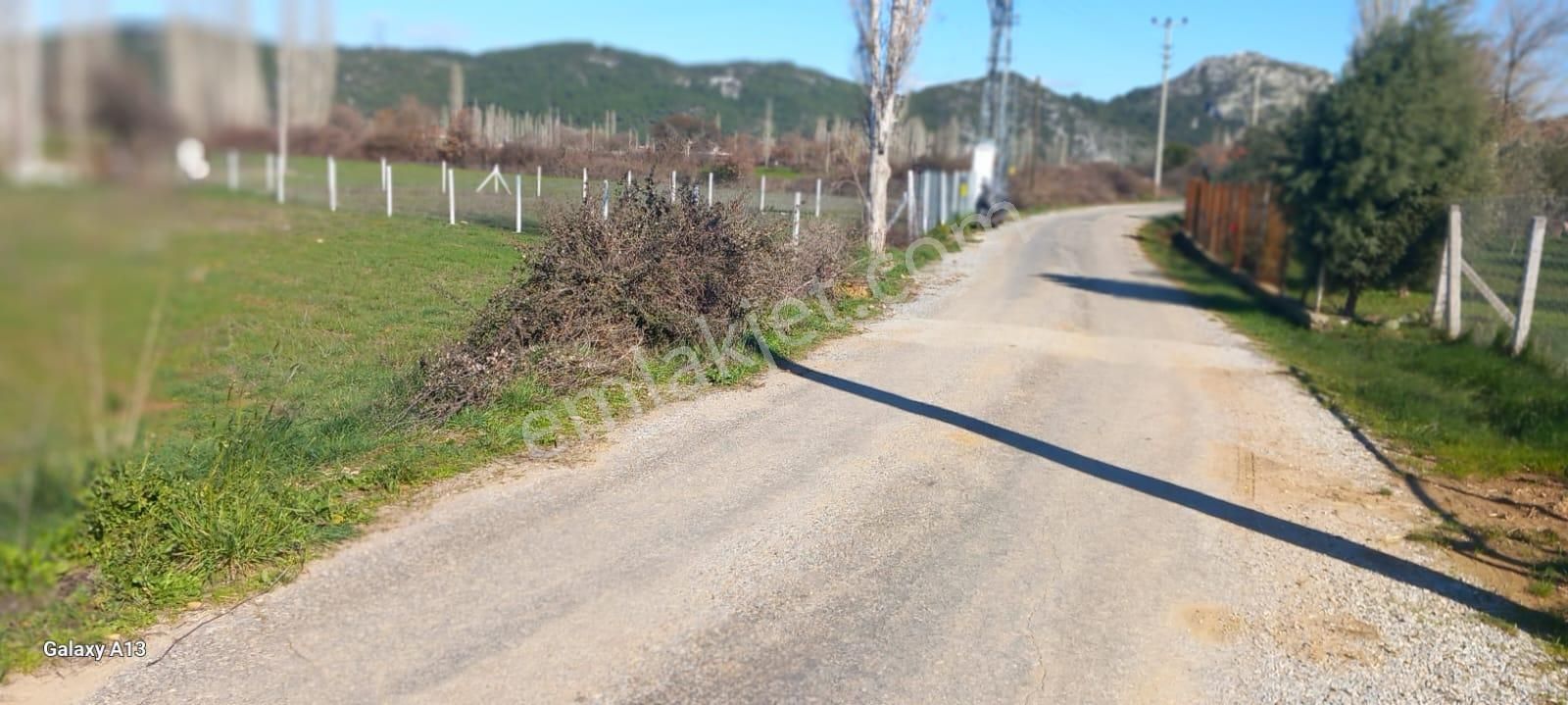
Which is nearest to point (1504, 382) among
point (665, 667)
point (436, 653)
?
point (665, 667)

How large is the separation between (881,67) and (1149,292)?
6503mm

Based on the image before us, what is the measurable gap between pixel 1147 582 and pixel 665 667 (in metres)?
2.52

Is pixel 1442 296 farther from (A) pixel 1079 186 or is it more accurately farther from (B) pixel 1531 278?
Answer: (A) pixel 1079 186

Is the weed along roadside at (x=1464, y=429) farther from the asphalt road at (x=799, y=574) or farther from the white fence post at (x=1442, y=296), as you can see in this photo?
the asphalt road at (x=799, y=574)

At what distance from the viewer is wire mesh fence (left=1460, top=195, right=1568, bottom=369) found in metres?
11.3

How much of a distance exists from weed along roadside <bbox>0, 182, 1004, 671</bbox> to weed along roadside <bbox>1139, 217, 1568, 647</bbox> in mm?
5269

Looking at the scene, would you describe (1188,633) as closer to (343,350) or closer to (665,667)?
(665,667)

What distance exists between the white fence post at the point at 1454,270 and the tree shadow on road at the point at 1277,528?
8343mm

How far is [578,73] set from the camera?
53.5 ft

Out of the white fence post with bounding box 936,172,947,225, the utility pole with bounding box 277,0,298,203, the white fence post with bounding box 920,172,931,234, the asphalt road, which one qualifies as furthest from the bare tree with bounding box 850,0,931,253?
the utility pole with bounding box 277,0,298,203

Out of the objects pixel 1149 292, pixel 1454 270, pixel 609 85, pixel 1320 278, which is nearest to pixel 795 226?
pixel 609 85

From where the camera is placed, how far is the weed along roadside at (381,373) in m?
4.55

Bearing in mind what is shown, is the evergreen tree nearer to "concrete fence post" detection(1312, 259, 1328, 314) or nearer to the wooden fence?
"concrete fence post" detection(1312, 259, 1328, 314)

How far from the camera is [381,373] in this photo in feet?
28.2
